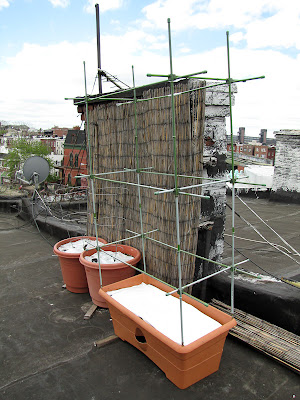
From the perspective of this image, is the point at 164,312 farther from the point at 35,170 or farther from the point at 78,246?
the point at 35,170

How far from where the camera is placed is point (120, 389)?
10.1 ft

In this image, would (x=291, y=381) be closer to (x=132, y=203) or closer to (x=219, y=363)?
(x=219, y=363)

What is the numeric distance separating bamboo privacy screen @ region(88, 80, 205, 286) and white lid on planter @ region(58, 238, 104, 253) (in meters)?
0.36

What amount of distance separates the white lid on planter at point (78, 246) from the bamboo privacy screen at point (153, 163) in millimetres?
362

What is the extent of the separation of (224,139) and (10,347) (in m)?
3.56

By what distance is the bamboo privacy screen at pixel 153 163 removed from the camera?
3994 mm

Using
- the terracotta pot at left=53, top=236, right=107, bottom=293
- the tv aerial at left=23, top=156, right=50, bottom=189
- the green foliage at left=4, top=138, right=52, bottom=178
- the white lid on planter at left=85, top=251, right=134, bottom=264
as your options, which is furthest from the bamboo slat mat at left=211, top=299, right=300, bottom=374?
the green foliage at left=4, top=138, right=52, bottom=178

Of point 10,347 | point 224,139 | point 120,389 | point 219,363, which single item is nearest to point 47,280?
point 10,347

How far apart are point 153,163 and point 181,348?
2410 mm

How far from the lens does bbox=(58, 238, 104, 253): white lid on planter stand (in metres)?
5.19

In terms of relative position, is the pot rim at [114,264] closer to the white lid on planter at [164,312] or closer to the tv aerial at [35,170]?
the white lid on planter at [164,312]

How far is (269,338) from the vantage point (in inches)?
138

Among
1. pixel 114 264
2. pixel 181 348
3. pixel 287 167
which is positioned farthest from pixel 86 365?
pixel 287 167

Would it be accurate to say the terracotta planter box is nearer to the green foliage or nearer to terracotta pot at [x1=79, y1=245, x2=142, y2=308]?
terracotta pot at [x1=79, y1=245, x2=142, y2=308]
